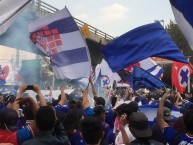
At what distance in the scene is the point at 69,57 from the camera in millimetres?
7543

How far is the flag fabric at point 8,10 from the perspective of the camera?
4.93 m

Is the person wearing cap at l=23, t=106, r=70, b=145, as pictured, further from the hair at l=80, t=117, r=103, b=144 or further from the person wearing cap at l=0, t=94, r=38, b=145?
the hair at l=80, t=117, r=103, b=144

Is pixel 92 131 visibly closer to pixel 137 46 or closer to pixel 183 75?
pixel 137 46

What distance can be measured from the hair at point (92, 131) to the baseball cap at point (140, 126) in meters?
0.32

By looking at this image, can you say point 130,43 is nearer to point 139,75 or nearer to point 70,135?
point 139,75

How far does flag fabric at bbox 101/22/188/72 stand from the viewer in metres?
6.62

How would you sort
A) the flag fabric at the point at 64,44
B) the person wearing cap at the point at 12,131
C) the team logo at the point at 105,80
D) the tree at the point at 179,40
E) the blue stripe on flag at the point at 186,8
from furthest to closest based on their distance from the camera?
the tree at the point at 179,40 < the team logo at the point at 105,80 < the flag fabric at the point at 64,44 < the blue stripe on flag at the point at 186,8 < the person wearing cap at the point at 12,131

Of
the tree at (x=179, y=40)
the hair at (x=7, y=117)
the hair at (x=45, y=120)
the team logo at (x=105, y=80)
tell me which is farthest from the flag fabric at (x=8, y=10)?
the tree at (x=179, y=40)

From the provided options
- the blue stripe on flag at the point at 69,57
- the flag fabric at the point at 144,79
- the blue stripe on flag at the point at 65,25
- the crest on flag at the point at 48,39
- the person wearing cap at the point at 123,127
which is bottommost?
the person wearing cap at the point at 123,127

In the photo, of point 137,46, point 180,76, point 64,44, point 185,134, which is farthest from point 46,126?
point 180,76

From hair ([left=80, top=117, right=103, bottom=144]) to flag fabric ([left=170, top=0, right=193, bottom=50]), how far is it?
1817mm

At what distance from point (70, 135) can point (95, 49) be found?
26.8 m

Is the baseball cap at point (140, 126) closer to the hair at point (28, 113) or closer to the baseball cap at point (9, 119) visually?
the baseball cap at point (9, 119)

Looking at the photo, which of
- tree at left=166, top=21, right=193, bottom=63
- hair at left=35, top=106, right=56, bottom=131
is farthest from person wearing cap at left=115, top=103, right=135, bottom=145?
tree at left=166, top=21, right=193, bottom=63
